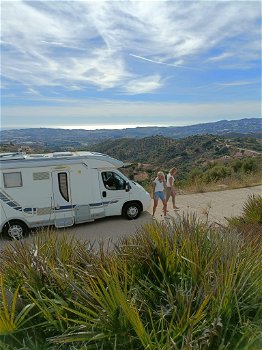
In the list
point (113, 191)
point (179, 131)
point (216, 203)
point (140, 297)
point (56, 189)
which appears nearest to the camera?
point (140, 297)

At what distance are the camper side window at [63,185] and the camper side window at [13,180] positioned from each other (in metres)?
1.06

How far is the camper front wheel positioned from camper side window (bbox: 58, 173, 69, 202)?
204 cm

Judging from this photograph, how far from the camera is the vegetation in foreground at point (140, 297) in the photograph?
6.88 feet

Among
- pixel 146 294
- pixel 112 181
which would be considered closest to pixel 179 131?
pixel 112 181

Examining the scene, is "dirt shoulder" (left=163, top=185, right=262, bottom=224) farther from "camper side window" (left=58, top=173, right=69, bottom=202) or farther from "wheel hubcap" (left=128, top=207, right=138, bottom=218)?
"camper side window" (left=58, top=173, right=69, bottom=202)

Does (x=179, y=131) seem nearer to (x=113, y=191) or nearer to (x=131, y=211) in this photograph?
(x=131, y=211)

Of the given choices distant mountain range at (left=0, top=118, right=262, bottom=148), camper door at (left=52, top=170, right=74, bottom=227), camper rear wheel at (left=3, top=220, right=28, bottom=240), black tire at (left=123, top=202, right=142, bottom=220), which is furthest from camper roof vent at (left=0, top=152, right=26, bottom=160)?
distant mountain range at (left=0, top=118, right=262, bottom=148)

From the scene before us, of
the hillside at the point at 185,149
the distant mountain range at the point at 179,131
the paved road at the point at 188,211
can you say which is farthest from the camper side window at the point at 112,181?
the distant mountain range at the point at 179,131

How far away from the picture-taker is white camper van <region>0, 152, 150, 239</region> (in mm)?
8273

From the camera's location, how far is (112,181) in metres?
9.43

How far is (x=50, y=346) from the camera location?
2.20m

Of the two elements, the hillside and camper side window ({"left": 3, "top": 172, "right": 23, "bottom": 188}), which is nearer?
camper side window ({"left": 3, "top": 172, "right": 23, "bottom": 188})

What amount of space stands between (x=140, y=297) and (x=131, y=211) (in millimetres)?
7406

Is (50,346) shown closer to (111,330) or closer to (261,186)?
(111,330)
